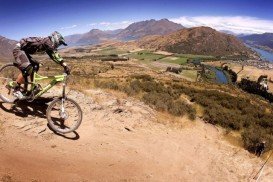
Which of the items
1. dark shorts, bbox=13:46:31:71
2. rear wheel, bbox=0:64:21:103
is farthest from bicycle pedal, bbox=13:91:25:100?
dark shorts, bbox=13:46:31:71

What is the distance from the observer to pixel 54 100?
31.8 ft

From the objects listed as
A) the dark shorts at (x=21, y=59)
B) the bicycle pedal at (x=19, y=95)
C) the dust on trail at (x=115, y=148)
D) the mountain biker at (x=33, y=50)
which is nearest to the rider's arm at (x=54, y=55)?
the mountain biker at (x=33, y=50)

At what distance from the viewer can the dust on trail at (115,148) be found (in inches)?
347

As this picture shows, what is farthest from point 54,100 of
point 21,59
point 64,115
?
point 21,59

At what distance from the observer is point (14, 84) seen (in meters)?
9.93

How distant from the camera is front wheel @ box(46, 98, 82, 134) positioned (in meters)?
9.85

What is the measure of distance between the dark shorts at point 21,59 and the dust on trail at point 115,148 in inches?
88.8

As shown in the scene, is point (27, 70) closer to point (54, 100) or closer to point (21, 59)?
point (21, 59)

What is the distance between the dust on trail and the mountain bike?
42 centimetres

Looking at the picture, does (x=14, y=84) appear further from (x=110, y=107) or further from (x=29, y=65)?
(x=110, y=107)

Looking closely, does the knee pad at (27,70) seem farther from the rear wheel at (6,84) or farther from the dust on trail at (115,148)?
the dust on trail at (115,148)

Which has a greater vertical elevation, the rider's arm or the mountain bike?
the rider's arm

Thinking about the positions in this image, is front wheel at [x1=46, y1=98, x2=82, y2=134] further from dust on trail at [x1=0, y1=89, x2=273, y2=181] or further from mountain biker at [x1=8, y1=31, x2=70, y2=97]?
mountain biker at [x1=8, y1=31, x2=70, y2=97]

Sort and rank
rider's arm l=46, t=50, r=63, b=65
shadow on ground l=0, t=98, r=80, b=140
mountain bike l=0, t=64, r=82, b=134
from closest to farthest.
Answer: rider's arm l=46, t=50, r=63, b=65 → mountain bike l=0, t=64, r=82, b=134 → shadow on ground l=0, t=98, r=80, b=140
